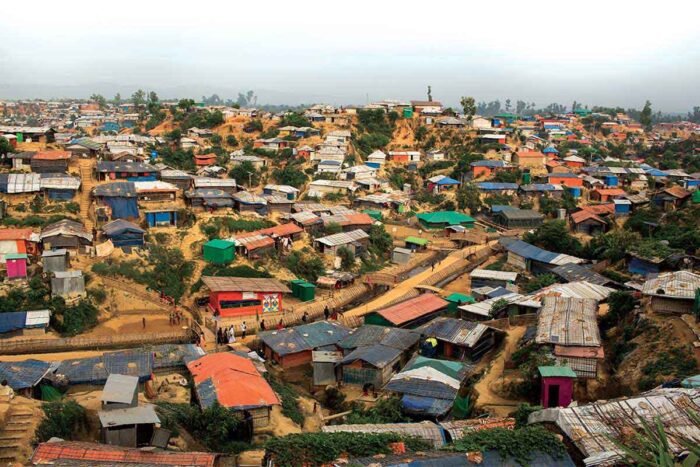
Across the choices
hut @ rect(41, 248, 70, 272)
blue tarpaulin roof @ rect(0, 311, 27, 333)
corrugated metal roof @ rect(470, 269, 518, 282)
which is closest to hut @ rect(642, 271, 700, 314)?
corrugated metal roof @ rect(470, 269, 518, 282)

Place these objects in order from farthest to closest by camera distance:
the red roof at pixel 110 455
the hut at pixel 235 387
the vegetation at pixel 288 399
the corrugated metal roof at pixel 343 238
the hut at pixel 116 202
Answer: the corrugated metal roof at pixel 343 238, the hut at pixel 116 202, the vegetation at pixel 288 399, the hut at pixel 235 387, the red roof at pixel 110 455

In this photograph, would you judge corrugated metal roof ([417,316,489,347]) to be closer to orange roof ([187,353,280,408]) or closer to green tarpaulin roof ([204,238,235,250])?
orange roof ([187,353,280,408])

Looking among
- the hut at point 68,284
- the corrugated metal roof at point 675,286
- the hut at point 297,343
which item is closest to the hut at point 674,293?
the corrugated metal roof at point 675,286

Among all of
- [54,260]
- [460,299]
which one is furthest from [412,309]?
[54,260]

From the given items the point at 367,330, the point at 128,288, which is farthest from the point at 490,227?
the point at 128,288

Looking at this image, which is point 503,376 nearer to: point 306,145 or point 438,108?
point 306,145

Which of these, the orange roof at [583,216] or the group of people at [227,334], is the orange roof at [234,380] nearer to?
the group of people at [227,334]
